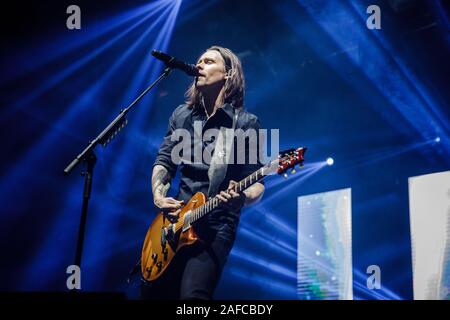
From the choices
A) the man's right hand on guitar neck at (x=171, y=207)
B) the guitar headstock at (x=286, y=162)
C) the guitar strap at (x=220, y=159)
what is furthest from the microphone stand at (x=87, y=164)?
the guitar headstock at (x=286, y=162)

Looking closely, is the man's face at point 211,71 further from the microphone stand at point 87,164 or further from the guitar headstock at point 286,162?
the guitar headstock at point 286,162

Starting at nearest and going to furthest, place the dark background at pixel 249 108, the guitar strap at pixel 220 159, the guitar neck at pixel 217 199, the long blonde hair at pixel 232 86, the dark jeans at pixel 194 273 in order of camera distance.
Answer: the dark jeans at pixel 194 273
the guitar neck at pixel 217 199
the guitar strap at pixel 220 159
the long blonde hair at pixel 232 86
the dark background at pixel 249 108

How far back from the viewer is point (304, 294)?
6375 mm

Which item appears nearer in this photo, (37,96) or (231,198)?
(231,198)

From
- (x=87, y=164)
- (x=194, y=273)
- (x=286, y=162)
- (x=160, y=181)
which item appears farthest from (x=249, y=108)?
(x=194, y=273)

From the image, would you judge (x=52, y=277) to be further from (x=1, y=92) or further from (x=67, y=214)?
(x=1, y=92)

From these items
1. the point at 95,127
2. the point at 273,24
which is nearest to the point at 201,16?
the point at 273,24

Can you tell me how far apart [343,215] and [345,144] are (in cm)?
94

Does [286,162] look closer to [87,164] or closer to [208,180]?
[208,180]

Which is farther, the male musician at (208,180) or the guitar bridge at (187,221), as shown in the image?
the guitar bridge at (187,221)

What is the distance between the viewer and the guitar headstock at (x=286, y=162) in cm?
296

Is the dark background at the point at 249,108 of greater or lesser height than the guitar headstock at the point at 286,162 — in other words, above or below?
above

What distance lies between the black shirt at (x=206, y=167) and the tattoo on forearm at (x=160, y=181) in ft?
0.12

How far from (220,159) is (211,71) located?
69 centimetres
